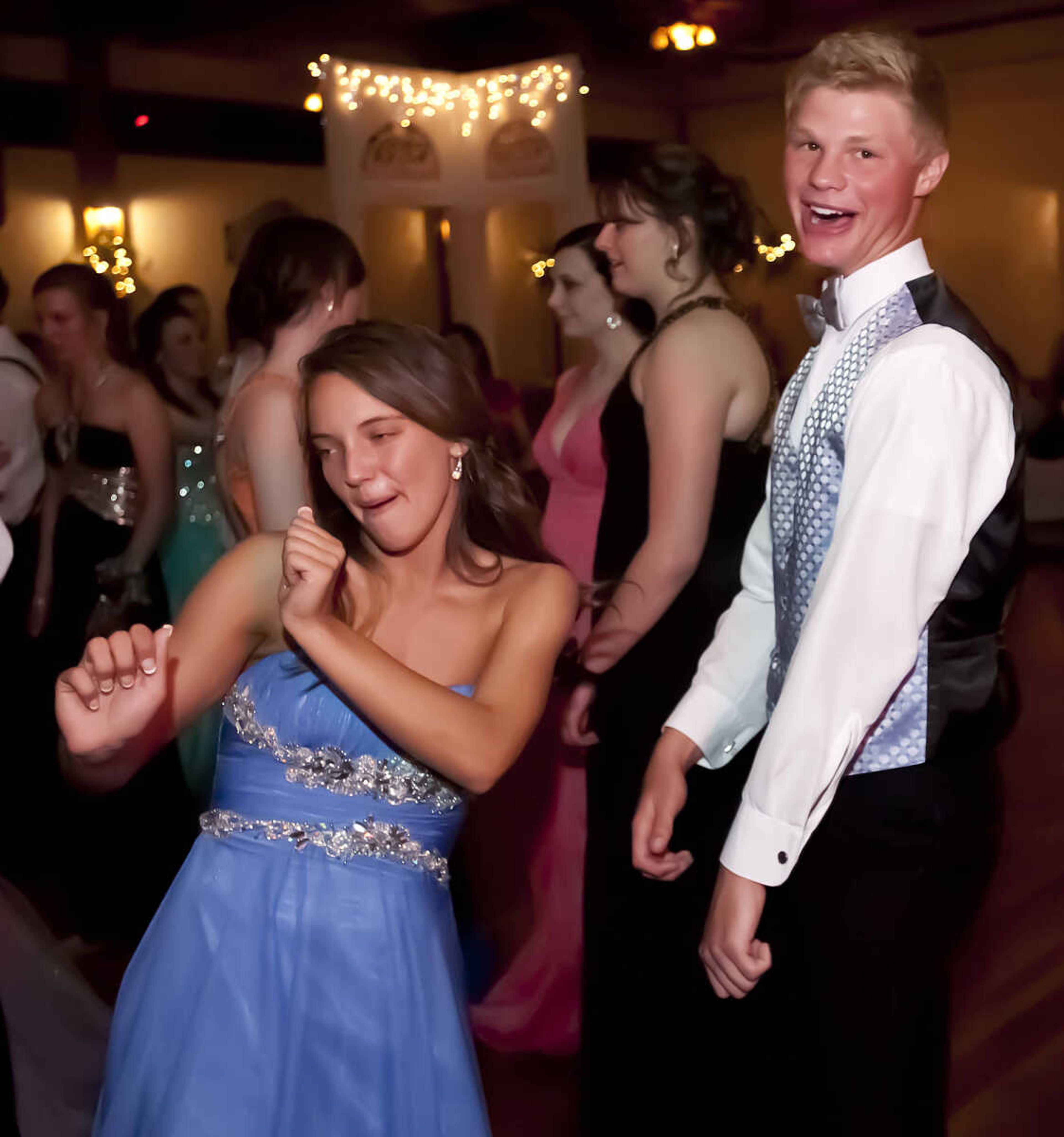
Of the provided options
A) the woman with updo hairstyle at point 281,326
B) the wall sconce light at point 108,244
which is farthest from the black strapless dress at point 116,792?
the wall sconce light at point 108,244

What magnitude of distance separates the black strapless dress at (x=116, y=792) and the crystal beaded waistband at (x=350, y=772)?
2.00m

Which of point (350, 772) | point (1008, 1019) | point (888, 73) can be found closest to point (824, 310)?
point (888, 73)

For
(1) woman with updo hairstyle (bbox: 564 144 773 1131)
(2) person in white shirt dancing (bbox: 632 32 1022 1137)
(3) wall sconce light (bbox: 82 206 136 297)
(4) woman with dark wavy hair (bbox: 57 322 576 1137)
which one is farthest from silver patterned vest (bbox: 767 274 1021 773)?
(3) wall sconce light (bbox: 82 206 136 297)

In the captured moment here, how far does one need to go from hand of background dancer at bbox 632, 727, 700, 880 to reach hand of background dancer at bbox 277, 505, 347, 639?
396mm

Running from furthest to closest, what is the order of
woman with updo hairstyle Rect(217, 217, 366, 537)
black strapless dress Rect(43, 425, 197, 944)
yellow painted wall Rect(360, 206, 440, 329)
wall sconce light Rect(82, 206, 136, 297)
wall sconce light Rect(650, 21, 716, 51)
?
yellow painted wall Rect(360, 206, 440, 329)
wall sconce light Rect(82, 206, 136, 297)
wall sconce light Rect(650, 21, 716, 51)
black strapless dress Rect(43, 425, 197, 944)
woman with updo hairstyle Rect(217, 217, 366, 537)

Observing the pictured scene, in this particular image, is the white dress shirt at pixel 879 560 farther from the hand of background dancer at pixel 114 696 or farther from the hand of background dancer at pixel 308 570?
the hand of background dancer at pixel 114 696

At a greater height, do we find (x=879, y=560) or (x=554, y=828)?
(x=879, y=560)

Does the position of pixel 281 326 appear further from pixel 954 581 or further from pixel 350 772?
pixel 954 581

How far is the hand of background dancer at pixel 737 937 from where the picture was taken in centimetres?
129

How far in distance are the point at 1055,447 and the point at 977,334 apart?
28.0 ft

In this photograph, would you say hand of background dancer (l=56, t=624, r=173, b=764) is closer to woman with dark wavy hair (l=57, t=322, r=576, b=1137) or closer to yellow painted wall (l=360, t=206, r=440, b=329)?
woman with dark wavy hair (l=57, t=322, r=576, b=1137)

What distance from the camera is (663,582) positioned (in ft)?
7.23

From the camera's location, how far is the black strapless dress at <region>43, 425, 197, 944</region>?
3.48 meters

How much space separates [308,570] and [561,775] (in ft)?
4.97
